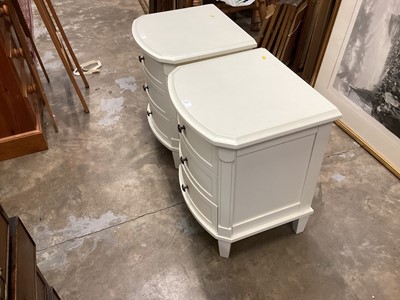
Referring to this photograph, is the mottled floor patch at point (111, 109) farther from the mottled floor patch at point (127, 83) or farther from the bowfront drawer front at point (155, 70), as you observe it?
the bowfront drawer front at point (155, 70)

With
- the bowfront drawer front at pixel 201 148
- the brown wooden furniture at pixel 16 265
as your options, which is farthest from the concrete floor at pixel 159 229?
the brown wooden furniture at pixel 16 265

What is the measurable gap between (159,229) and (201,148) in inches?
23.5

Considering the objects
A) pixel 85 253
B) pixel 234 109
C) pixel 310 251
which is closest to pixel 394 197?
pixel 310 251

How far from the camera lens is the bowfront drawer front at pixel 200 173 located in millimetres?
1364

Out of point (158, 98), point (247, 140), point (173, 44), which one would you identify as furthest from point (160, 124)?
point (247, 140)

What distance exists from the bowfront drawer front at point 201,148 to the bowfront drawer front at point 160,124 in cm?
47

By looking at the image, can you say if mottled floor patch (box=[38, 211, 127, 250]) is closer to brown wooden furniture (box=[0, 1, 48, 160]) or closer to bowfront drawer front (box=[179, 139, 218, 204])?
bowfront drawer front (box=[179, 139, 218, 204])

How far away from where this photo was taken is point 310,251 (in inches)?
64.7

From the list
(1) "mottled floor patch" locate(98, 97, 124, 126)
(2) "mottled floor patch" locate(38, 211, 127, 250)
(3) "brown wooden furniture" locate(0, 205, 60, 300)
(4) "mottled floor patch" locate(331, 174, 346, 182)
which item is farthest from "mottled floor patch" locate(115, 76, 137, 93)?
(3) "brown wooden furniture" locate(0, 205, 60, 300)

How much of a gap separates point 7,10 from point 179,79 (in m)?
1.12

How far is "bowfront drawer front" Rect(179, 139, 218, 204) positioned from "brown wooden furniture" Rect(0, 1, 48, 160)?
3.33ft

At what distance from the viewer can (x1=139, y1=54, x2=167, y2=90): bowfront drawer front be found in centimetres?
169

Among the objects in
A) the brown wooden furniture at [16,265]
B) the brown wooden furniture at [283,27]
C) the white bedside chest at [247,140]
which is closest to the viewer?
the brown wooden furniture at [16,265]

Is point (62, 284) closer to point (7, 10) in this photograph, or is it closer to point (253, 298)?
point (253, 298)
